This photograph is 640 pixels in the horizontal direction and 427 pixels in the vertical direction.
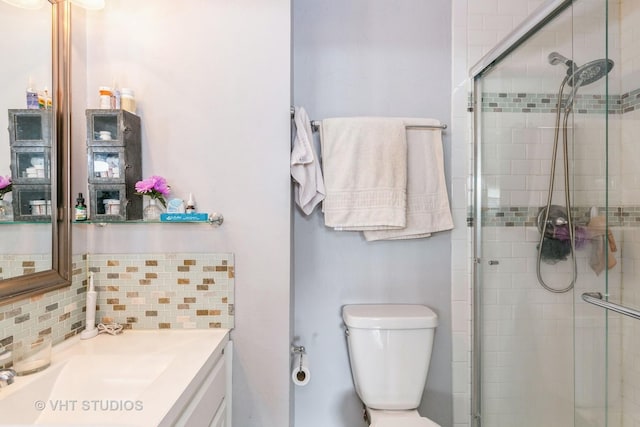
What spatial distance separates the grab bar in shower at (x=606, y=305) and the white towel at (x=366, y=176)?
26.1 inches

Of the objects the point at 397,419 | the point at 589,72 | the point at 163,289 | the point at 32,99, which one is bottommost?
the point at 397,419

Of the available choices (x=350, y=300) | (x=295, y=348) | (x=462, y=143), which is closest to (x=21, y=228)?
(x=295, y=348)

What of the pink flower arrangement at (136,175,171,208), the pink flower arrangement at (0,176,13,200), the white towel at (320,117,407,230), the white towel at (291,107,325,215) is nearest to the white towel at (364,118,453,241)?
the white towel at (320,117,407,230)

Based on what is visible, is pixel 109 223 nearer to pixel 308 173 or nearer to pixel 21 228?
pixel 21 228

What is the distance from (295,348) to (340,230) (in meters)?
0.55

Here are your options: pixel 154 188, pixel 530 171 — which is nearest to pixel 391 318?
pixel 530 171

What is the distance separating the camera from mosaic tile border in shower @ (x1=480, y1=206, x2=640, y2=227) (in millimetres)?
1114

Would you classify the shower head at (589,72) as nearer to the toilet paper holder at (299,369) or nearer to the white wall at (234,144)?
the white wall at (234,144)

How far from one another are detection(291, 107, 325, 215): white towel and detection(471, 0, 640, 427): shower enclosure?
785 mm

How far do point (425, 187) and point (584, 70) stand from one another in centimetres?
67

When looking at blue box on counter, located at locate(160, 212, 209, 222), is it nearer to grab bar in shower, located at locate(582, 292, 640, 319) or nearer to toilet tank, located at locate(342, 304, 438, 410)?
toilet tank, located at locate(342, 304, 438, 410)

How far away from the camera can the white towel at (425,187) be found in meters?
1.54

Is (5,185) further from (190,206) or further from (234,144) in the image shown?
(234,144)

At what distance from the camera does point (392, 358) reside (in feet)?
4.61
